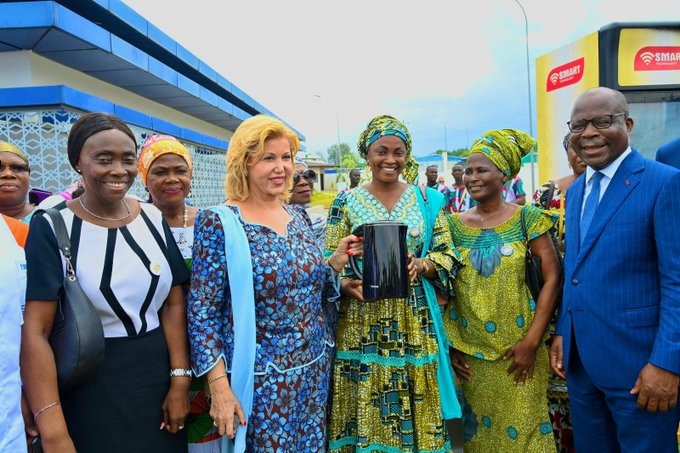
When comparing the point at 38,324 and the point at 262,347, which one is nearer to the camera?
the point at 38,324

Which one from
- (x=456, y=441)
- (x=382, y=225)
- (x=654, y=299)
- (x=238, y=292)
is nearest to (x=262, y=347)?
(x=238, y=292)

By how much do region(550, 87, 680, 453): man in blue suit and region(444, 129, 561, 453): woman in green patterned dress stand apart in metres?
0.27

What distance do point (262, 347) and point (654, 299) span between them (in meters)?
1.68

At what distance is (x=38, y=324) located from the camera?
161 cm

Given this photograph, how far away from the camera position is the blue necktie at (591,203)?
217 centimetres

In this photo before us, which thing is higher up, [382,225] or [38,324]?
[382,225]

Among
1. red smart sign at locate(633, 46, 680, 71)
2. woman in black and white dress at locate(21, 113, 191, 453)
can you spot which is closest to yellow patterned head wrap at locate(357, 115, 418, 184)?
woman in black and white dress at locate(21, 113, 191, 453)

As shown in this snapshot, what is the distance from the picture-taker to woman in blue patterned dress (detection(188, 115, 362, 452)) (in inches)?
75.7

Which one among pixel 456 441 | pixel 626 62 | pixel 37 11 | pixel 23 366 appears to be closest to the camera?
pixel 23 366

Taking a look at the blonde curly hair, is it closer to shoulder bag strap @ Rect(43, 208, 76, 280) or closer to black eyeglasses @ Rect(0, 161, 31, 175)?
shoulder bag strap @ Rect(43, 208, 76, 280)

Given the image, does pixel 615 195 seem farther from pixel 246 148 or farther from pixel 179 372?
pixel 179 372

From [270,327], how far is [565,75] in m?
8.17

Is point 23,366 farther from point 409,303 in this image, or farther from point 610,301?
point 610,301

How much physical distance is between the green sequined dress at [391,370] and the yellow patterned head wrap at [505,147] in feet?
1.72
